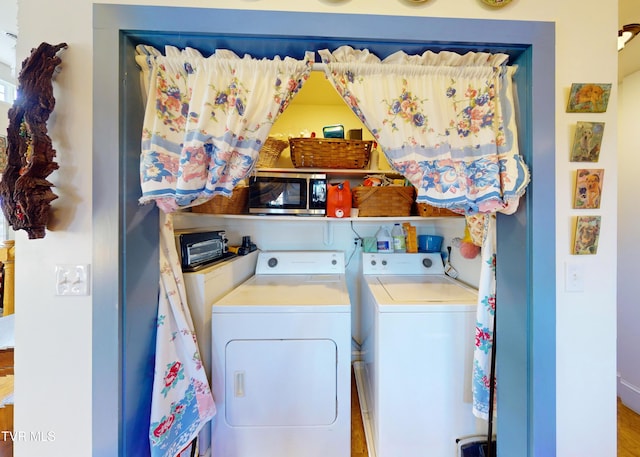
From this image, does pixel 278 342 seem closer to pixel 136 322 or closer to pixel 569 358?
pixel 136 322

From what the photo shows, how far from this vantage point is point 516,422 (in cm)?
101

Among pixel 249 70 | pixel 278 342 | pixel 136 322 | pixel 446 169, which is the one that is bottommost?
pixel 278 342

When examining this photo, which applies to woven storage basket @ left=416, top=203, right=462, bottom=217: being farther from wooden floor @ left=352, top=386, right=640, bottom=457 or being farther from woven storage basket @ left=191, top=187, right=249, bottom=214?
wooden floor @ left=352, top=386, right=640, bottom=457

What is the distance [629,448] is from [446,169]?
7.72 feet

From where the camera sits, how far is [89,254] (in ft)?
3.04

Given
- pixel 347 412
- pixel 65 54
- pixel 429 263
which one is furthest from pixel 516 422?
pixel 65 54

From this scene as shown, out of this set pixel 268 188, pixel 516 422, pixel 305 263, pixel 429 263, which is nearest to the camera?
pixel 516 422

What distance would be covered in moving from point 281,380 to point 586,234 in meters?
1.59

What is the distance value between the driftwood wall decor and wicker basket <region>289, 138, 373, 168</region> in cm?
121

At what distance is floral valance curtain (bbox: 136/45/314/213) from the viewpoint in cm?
91

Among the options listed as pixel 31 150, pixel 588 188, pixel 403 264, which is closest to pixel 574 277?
pixel 588 188

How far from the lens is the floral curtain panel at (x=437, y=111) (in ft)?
3.13

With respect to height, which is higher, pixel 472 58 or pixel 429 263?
pixel 472 58

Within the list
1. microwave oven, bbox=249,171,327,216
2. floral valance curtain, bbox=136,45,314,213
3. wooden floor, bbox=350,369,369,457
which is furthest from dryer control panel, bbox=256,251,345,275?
floral valance curtain, bbox=136,45,314,213
